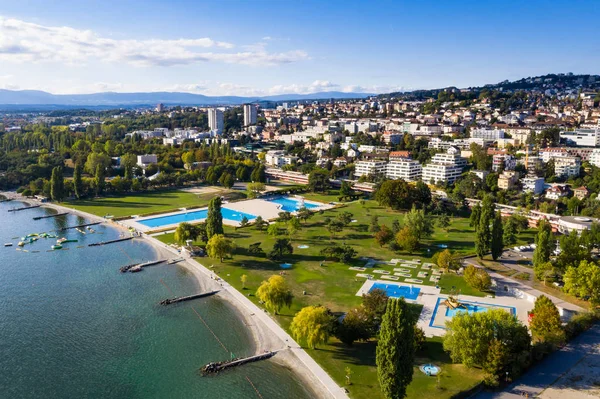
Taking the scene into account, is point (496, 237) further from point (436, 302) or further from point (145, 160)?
point (145, 160)

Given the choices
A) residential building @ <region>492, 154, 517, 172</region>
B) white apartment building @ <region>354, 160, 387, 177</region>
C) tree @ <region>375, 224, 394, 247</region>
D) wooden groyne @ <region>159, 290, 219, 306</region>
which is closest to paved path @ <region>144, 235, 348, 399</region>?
wooden groyne @ <region>159, 290, 219, 306</region>

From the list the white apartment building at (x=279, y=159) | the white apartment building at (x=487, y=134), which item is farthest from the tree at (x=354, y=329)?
the white apartment building at (x=487, y=134)

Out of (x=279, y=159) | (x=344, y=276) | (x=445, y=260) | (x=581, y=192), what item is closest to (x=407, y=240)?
(x=445, y=260)

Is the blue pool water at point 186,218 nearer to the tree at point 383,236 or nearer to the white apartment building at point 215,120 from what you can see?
the tree at point 383,236

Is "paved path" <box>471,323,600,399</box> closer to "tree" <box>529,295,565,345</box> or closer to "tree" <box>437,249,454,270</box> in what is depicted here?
"tree" <box>529,295,565,345</box>

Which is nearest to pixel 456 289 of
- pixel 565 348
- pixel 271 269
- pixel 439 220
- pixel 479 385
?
pixel 565 348

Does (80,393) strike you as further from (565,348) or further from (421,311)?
(565,348)
